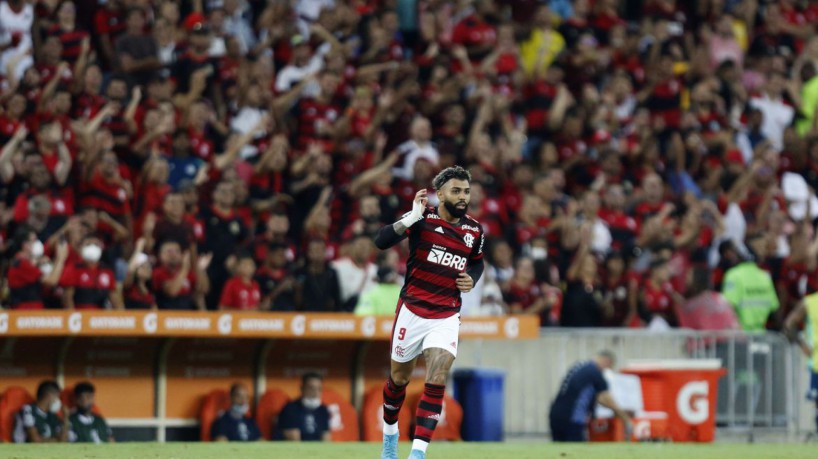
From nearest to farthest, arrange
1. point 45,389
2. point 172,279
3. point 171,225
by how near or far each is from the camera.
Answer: point 45,389, point 172,279, point 171,225

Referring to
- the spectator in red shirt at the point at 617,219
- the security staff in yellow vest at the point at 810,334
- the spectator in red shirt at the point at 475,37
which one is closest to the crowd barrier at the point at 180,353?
the security staff in yellow vest at the point at 810,334

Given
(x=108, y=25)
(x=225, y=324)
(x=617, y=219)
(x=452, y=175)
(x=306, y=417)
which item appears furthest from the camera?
(x=617, y=219)

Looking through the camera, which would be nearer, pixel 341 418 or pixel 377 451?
pixel 377 451

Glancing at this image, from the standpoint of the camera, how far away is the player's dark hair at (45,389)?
16.7 m

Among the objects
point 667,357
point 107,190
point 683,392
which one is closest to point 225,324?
point 107,190

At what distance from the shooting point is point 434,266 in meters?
12.6

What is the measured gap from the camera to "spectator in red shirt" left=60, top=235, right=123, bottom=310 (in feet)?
55.7

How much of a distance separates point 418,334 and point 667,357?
785cm

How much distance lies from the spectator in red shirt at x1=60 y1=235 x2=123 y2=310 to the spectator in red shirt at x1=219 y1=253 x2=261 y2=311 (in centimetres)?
147

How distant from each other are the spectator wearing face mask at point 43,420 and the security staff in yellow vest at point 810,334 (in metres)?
8.28

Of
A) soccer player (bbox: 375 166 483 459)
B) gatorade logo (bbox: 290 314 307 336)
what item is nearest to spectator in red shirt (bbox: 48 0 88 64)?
gatorade logo (bbox: 290 314 307 336)

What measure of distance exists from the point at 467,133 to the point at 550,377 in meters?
4.43

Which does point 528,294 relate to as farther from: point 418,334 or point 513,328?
point 418,334

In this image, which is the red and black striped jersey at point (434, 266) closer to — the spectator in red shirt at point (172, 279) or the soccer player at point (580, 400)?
the spectator in red shirt at point (172, 279)
